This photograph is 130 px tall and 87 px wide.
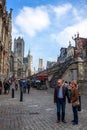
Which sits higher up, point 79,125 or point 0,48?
point 0,48

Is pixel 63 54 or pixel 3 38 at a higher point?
pixel 63 54

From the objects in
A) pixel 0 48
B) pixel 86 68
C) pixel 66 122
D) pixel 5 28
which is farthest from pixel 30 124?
pixel 5 28

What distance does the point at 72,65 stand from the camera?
48.1 m

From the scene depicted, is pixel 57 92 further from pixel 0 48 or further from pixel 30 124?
pixel 0 48

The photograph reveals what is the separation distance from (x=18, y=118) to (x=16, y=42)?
185 meters

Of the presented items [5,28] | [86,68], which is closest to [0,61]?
[5,28]

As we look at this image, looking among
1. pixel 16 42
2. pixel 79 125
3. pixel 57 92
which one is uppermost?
pixel 16 42

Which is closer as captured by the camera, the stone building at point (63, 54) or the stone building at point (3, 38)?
the stone building at point (3, 38)

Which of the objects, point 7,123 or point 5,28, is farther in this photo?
point 5,28

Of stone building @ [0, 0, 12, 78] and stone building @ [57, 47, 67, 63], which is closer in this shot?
stone building @ [0, 0, 12, 78]

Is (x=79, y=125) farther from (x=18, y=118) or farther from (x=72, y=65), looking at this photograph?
(x=72, y=65)

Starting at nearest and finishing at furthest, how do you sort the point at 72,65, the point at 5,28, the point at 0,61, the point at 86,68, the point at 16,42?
the point at 86,68, the point at 72,65, the point at 0,61, the point at 5,28, the point at 16,42

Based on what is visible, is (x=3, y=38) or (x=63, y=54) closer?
(x=3, y=38)

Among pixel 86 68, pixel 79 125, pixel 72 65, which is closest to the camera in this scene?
pixel 79 125
